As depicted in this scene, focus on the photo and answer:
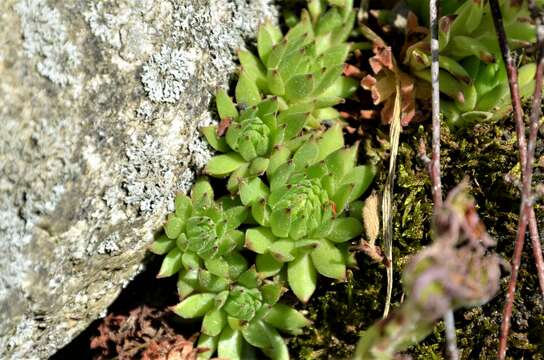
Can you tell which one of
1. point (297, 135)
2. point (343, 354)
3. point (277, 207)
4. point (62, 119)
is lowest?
point (343, 354)

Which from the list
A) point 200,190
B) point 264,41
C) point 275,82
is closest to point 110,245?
point 200,190

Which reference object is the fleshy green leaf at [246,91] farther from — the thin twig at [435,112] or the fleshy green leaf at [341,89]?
the thin twig at [435,112]

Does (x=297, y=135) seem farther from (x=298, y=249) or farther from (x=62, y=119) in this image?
(x=62, y=119)

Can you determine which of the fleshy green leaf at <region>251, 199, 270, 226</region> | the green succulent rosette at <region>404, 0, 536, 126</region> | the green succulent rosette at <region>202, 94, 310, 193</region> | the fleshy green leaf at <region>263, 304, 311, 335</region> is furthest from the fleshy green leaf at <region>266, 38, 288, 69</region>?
the fleshy green leaf at <region>263, 304, 311, 335</region>

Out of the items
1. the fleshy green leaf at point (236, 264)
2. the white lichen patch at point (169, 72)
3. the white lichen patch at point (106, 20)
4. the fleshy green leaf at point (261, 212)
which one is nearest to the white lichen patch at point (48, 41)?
the white lichen patch at point (106, 20)

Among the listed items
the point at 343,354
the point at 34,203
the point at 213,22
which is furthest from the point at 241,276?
the point at 213,22
